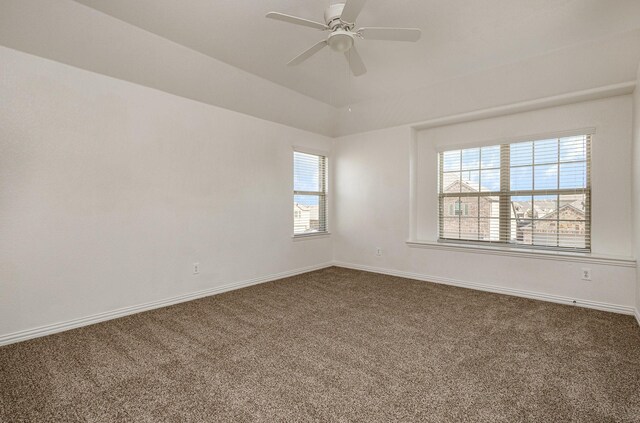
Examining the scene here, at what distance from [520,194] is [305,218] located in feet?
10.5

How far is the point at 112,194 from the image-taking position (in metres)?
3.06

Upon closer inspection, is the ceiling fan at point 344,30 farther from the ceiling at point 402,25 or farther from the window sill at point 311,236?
the window sill at point 311,236

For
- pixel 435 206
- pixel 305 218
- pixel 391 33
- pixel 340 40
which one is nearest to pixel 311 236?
pixel 305 218

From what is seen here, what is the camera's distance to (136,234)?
323cm

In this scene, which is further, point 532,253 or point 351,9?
point 532,253

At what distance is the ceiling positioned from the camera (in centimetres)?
247

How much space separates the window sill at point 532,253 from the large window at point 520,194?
0.25 m

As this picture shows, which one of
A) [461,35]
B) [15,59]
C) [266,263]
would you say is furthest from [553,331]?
[15,59]

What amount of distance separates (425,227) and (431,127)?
5.16ft

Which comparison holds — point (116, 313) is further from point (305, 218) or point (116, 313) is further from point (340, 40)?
point (340, 40)

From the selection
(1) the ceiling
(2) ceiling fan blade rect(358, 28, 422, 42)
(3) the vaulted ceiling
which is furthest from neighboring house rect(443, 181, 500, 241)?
(2) ceiling fan blade rect(358, 28, 422, 42)

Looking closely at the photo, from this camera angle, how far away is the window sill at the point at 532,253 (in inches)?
126

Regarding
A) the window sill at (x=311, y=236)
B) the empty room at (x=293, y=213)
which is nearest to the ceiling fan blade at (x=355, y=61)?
the empty room at (x=293, y=213)

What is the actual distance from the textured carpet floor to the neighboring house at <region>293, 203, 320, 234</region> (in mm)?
1905
